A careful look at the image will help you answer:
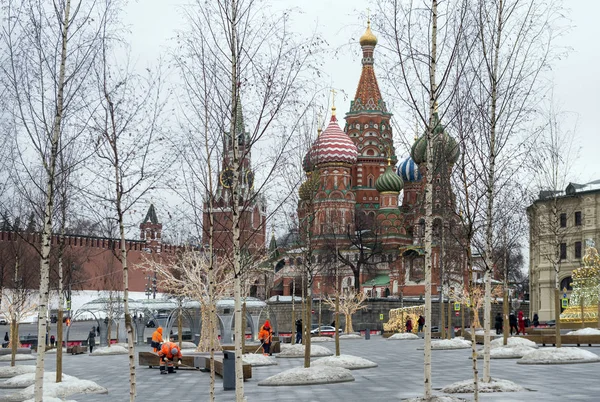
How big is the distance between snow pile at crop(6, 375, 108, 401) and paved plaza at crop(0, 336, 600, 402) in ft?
0.75

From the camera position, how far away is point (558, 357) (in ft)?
78.0

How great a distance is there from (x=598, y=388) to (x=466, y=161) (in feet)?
17.5

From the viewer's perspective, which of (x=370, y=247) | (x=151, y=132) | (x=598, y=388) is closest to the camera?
(x=151, y=132)

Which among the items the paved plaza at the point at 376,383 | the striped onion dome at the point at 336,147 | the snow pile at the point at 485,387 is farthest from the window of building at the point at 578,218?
the snow pile at the point at 485,387

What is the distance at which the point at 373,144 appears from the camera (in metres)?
93.5

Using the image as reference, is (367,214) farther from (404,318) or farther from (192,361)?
(192,361)

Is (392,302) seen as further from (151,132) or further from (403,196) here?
(151,132)

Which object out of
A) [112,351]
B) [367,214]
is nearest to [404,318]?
[112,351]

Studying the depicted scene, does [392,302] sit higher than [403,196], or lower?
lower

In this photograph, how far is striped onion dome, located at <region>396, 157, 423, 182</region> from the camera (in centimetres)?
8971

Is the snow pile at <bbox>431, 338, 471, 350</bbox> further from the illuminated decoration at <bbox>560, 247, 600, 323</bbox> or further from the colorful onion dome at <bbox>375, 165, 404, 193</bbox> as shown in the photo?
the colorful onion dome at <bbox>375, 165, 404, 193</bbox>

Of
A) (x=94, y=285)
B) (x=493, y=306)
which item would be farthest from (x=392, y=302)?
(x=94, y=285)

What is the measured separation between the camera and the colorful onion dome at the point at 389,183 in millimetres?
86000

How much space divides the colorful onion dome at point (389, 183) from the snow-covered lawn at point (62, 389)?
67.5 m
